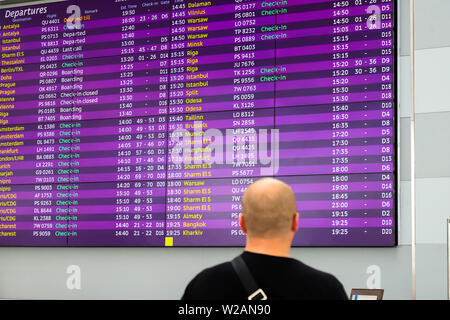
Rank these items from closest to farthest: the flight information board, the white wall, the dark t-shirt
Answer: the dark t-shirt < the white wall < the flight information board

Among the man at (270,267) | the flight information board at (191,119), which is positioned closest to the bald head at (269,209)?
the man at (270,267)

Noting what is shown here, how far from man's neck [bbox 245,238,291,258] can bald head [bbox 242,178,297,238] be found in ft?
0.04

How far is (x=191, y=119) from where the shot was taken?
3.36 metres

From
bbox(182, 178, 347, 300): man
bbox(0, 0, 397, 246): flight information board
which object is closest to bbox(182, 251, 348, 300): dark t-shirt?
bbox(182, 178, 347, 300): man

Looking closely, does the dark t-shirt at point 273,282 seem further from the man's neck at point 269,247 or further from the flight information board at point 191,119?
the flight information board at point 191,119

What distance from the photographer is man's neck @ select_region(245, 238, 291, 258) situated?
150 centimetres

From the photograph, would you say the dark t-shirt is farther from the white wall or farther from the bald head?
the white wall

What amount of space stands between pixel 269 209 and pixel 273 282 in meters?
0.17

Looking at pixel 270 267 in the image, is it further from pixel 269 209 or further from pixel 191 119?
pixel 191 119

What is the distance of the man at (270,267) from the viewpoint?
57.2 inches

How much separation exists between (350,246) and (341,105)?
696mm

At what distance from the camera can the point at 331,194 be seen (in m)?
3.06

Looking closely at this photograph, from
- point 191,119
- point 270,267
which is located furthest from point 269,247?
point 191,119

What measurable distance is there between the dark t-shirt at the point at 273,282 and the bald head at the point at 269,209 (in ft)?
0.21
